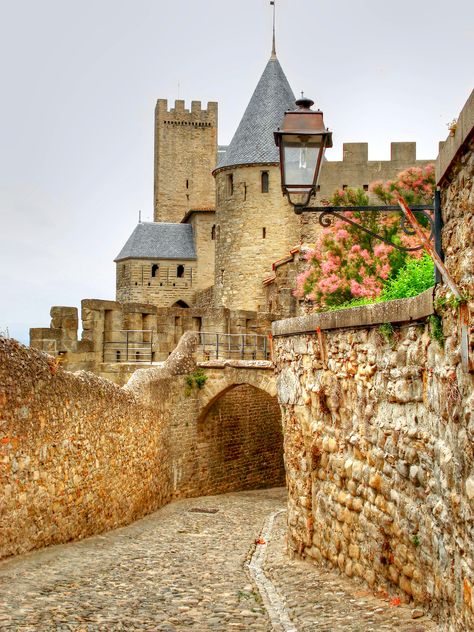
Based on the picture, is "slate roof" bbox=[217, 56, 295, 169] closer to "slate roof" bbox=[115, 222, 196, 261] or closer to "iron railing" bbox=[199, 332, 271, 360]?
"slate roof" bbox=[115, 222, 196, 261]

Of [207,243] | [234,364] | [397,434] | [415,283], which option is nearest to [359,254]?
[234,364]

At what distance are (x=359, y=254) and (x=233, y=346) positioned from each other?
6.58 m

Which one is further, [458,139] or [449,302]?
Result: [449,302]

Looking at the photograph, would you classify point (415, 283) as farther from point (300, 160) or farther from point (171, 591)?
point (171, 591)

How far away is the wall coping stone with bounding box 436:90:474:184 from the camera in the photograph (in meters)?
4.41

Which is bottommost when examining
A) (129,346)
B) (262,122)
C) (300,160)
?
(300,160)

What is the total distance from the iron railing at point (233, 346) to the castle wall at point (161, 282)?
84.9 feet

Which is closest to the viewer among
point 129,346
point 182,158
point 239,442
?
point 129,346

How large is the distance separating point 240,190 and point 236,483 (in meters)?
17.9

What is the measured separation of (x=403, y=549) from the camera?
6.23m

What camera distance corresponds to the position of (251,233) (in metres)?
35.8

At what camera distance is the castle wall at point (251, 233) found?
116 ft

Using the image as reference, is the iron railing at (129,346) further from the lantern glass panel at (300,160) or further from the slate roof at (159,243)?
the slate roof at (159,243)

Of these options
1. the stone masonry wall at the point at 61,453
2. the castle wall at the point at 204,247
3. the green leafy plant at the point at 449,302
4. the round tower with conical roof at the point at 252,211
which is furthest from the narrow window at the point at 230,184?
the green leafy plant at the point at 449,302
